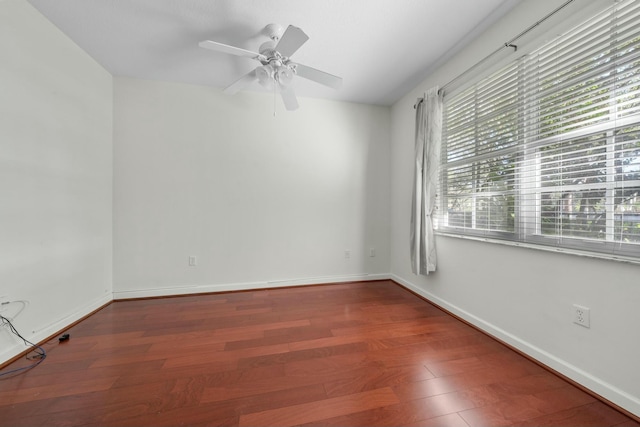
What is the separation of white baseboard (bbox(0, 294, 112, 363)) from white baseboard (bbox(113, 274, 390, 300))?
0.24 meters

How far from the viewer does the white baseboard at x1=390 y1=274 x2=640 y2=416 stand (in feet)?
3.90

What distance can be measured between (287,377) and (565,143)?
89.1 inches

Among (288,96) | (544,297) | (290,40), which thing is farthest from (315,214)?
(544,297)

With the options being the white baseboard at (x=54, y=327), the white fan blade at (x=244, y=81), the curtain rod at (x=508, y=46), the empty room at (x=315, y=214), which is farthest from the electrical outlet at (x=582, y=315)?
the white baseboard at (x=54, y=327)

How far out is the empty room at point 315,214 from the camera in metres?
1.26

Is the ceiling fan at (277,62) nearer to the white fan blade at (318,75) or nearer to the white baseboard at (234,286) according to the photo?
the white fan blade at (318,75)

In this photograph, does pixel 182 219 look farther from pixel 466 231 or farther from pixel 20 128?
pixel 466 231

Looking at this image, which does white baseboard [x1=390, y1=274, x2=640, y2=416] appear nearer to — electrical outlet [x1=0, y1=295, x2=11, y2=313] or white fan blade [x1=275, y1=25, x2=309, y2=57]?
white fan blade [x1=275, y1=25, x2=309, y2=57]

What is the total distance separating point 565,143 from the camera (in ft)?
4.83

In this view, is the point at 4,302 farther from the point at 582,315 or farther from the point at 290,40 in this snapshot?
the point at 582,315

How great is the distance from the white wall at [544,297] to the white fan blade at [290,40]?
1.57 metres

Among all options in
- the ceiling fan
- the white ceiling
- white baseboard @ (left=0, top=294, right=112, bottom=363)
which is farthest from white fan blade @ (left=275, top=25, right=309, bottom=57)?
white baseboard @ (left=0, top=294, right=112, bottom=363)

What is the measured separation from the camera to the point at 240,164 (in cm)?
290

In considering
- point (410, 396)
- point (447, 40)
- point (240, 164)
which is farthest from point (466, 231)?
point (240, 164)
